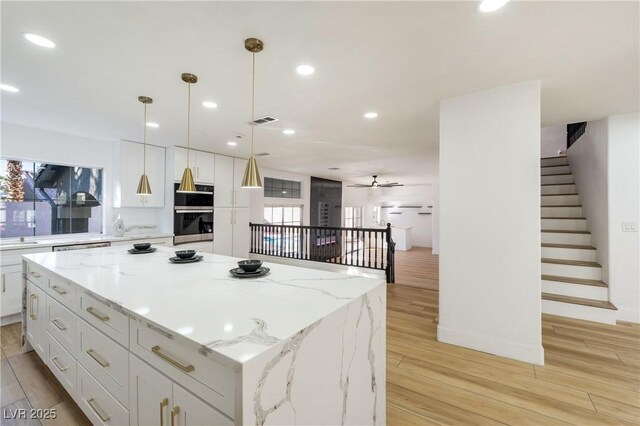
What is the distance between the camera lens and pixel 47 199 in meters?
4.06

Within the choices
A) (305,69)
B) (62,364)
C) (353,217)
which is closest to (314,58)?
(305,69)

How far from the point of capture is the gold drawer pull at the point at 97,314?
1437 millimetres

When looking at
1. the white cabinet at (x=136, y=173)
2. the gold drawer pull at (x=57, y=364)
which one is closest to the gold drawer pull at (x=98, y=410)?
the gold drawer pull at (x=57, y=364)

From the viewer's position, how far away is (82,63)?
2.09m

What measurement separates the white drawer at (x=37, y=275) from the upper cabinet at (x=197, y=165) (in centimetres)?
253

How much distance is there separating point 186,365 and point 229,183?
499 cm

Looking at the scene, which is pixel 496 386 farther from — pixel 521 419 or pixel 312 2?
pixel 312 2

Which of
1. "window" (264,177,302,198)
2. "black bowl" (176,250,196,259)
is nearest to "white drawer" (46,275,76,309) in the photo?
"black bowl" (176,250,196,259)

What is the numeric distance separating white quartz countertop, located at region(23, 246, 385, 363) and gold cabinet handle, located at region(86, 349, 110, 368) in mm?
362

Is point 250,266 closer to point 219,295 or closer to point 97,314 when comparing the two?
point 219,295

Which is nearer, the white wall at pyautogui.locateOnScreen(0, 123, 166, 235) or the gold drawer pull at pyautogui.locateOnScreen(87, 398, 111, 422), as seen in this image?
the gold drawer pull at pyautogui.locateOnScreen(87, 398, 111, 422)

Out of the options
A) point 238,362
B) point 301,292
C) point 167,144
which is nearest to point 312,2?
point 301,292

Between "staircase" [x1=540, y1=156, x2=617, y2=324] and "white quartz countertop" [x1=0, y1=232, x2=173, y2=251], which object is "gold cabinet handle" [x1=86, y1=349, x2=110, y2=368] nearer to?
"white quartz countertop" [x1=0, y1=232, x2=173, y2=251]

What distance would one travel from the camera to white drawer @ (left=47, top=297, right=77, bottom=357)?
177 centimetres
